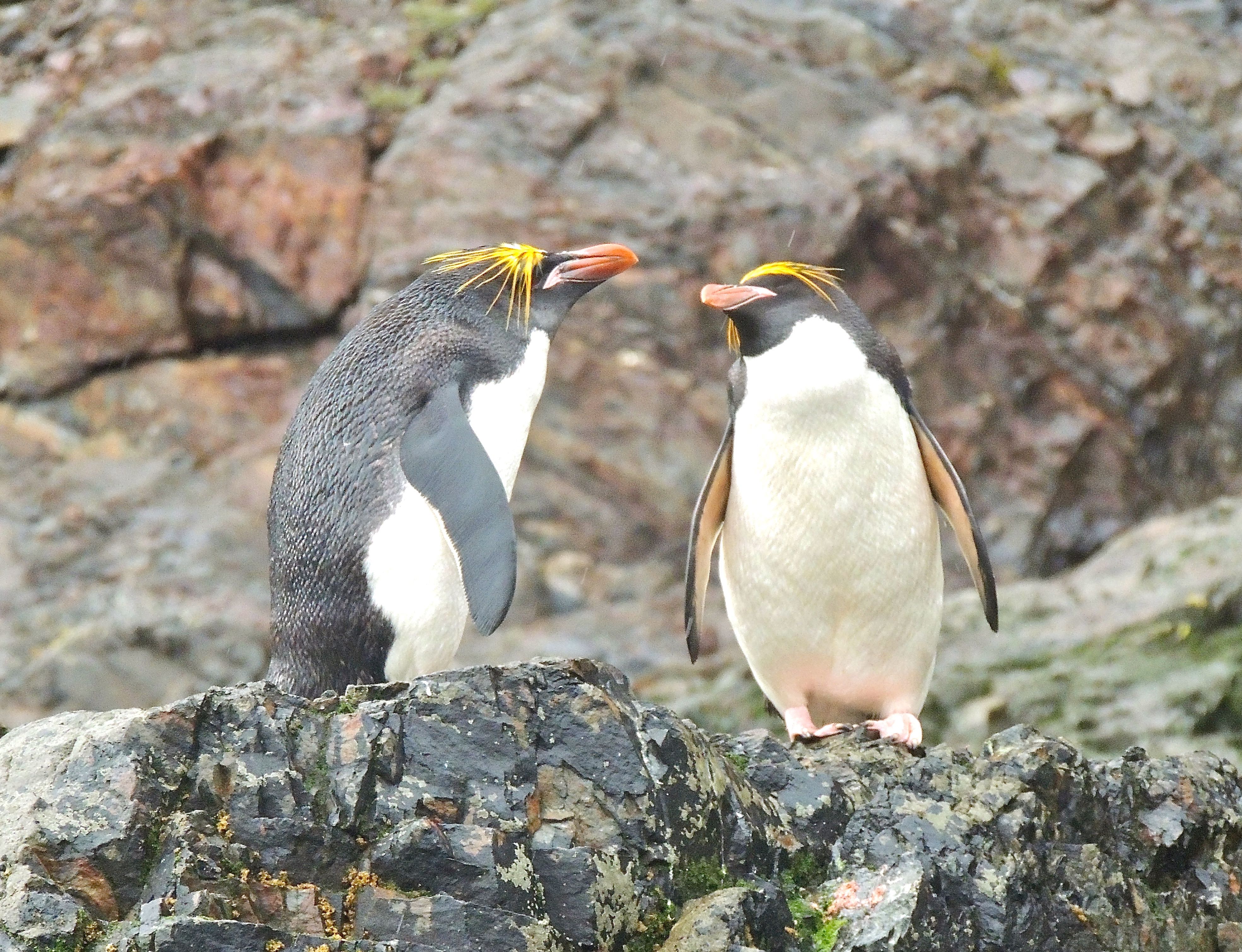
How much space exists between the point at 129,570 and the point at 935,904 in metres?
6.55

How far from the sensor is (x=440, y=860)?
9.04ft

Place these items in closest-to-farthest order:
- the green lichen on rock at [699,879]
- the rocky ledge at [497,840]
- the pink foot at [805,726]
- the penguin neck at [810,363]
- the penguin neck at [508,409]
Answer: the rocky ledge at [497,840] → the green lichen on rock at [699,879] → the penguin neck at [508,409] → the pink foot at [805,726] → the penguin neck at [810,363]

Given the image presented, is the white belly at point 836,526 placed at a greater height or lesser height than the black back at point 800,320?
lesser

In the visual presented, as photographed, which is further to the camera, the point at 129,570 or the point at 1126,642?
the point at 129,570

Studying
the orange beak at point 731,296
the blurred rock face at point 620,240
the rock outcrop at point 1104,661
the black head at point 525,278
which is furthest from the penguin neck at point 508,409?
the blurred rock face at point 620,240

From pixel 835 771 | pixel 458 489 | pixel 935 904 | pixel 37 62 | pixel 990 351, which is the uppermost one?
pixel 458 489

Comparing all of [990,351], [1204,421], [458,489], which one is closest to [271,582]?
[458,489]

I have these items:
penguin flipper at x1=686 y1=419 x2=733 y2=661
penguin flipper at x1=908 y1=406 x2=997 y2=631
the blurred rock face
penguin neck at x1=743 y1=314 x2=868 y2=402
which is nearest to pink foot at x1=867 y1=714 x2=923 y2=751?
penguin flipper at x1=908 y1=406 x2=997 y2=631

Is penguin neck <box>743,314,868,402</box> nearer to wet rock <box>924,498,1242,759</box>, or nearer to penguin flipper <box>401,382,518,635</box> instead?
penguin flipper <box>401,382,518,635</box>

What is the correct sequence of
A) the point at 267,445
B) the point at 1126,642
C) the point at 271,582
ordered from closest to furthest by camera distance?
1. the point at 271,582
2. the point at 1126,642
3. the point at 267,445

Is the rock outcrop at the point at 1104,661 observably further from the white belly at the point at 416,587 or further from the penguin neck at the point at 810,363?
the white belly at the point at 416,587

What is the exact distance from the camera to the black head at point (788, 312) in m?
4.69

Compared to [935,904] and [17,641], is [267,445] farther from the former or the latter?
[935,904]

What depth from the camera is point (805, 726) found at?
4.68 m
